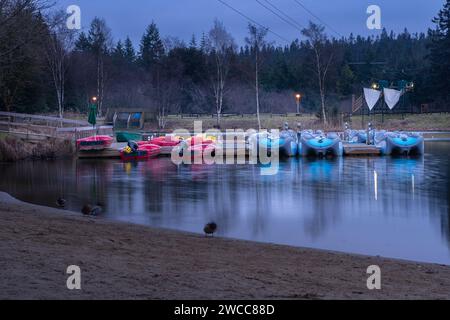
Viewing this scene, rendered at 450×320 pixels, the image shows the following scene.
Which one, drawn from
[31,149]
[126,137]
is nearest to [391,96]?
[126,137]

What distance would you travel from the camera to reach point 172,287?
8023 mm

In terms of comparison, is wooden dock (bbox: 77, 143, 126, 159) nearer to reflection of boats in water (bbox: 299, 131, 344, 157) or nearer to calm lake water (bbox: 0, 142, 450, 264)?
calm lake water (bbox: 0, 142, 450, 264)

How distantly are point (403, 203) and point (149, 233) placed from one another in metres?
9.91

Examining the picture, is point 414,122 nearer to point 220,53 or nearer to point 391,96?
point 391,96

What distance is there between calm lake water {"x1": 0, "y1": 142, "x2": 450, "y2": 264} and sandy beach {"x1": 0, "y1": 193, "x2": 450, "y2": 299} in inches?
95.4

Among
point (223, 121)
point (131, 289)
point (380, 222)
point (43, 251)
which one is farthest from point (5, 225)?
point (223, 121)

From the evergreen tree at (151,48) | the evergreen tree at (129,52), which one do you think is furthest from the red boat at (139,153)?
the evergreen tree at (129,52)

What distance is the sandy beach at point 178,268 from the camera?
786cm

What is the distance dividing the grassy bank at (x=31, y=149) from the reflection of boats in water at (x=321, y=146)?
581 inches

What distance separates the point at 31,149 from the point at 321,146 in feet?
57.9

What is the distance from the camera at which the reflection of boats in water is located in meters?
40.0

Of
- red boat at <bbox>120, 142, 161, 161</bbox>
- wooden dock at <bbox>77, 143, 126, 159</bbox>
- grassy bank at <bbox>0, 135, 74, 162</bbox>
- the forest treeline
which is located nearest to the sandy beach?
red boat at <bbox>120, 142, 161, 161</bbox>

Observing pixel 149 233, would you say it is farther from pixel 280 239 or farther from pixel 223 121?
pixel 223 121

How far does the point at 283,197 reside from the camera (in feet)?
73.2
